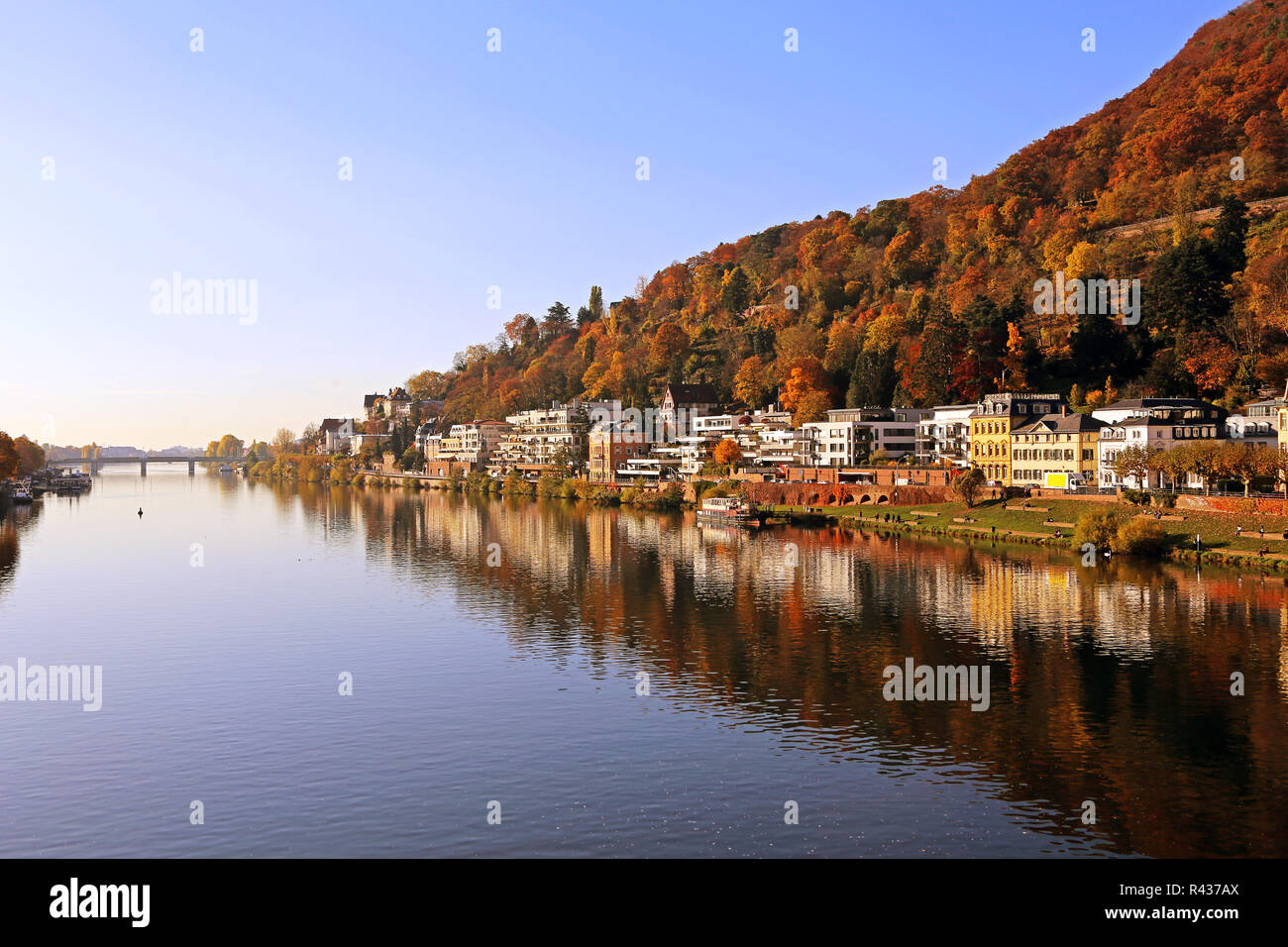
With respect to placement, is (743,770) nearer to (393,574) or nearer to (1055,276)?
(393,574)

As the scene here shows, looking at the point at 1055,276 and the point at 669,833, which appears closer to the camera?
the point at 669,833

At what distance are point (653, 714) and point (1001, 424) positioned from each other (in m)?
75.4

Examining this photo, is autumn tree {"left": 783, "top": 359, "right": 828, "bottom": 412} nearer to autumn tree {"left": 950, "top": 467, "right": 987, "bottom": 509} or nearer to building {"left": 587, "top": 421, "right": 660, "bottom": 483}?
building {"left": 587, "top": 421, "right": 660, "bottom": 483}

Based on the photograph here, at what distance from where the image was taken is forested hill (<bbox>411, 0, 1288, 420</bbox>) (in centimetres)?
10731

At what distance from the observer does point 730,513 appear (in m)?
109

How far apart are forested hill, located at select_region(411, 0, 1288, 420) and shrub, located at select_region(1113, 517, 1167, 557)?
31.2 m

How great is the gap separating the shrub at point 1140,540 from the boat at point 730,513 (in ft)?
125

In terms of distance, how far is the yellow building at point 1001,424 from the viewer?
10481 cm

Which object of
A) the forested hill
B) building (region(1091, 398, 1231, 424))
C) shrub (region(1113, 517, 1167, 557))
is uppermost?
the forested hill

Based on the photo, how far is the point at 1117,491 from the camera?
8756 centimetres

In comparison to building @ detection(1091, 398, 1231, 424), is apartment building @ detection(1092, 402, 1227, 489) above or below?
below

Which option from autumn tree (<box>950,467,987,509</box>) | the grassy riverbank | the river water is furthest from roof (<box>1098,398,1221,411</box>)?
the river water
